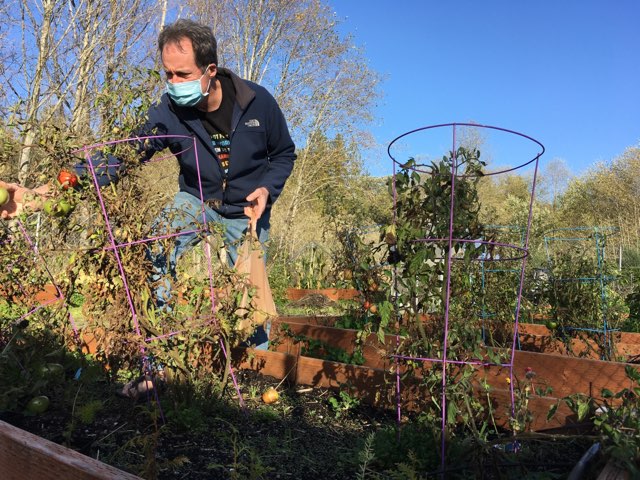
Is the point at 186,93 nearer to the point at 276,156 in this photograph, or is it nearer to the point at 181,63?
the point at 181,63

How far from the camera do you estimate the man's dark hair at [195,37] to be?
2879 millimetres

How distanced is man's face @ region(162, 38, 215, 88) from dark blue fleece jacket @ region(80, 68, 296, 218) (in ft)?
0.71

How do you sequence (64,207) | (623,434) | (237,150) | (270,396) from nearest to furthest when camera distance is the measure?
(623,434) < (64,207) < (270,396) < (237,150)

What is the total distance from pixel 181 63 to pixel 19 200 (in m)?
1.14

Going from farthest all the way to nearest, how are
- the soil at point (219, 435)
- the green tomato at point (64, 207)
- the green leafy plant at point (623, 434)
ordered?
the green tomato at point (64, 207), the soil at point (219, 435), the green leafy plant at point (623, 434)

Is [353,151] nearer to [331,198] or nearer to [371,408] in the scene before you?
[331,198]

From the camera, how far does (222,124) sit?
10.8ft

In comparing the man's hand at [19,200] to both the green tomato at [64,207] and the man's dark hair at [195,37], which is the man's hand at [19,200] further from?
the man's dark hair at [195,37]

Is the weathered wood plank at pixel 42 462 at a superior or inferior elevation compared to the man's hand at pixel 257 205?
inferior

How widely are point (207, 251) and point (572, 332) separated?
3827 millimetres

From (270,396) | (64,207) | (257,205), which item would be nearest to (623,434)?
(270,396)

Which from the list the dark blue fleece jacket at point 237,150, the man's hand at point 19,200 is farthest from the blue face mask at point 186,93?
the man's hand at point 19,200

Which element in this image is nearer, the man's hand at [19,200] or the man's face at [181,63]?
the man's hand at [19,200]

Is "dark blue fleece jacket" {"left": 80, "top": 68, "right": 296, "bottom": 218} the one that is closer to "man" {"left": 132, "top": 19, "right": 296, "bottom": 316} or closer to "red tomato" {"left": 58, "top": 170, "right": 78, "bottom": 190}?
"man" {"left": 132, "top": 19, "right": 296, "bottom": 316}
